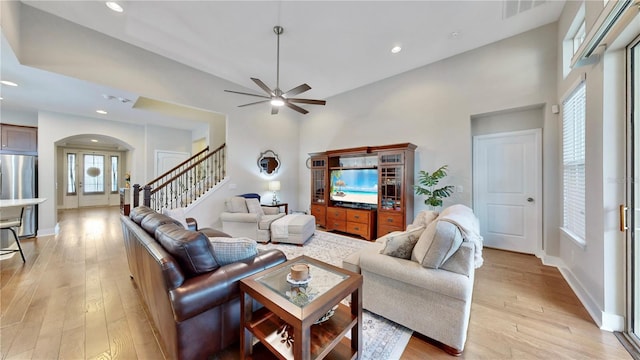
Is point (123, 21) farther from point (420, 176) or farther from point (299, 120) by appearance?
point (420, 176)

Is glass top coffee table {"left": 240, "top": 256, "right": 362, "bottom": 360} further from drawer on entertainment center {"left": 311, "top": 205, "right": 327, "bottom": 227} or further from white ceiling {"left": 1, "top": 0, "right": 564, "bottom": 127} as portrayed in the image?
drawer on entertainment center {"left": 311, "top": 205, "right": 327, "bottom": 227}

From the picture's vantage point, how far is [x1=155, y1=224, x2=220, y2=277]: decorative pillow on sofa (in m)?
1.42

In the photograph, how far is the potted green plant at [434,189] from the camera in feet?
12.4

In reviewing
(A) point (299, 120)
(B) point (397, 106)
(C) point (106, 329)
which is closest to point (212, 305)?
(C) point (106, 329)

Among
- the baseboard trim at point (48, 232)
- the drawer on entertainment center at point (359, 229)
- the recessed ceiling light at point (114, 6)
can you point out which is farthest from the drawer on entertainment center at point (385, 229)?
the baseboard trim at point (48, 232)

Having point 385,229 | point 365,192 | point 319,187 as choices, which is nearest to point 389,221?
point 385,229

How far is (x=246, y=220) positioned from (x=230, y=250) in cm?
258

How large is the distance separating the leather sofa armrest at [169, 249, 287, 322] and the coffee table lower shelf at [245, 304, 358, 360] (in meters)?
0.26

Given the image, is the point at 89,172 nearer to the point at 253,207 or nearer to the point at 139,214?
the point at 253,207

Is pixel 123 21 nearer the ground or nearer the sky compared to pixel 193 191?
nearer the sky

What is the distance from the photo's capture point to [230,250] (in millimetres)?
1688

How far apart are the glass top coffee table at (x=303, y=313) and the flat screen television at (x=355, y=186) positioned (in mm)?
3269

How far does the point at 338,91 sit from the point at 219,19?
310cm

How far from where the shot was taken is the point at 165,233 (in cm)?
159
